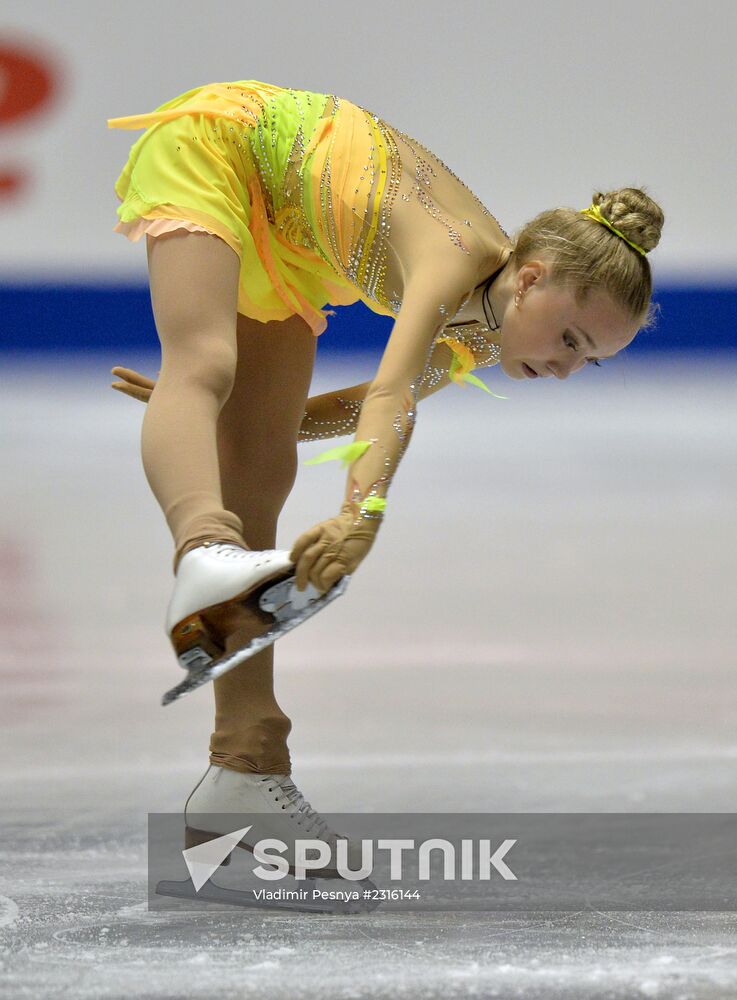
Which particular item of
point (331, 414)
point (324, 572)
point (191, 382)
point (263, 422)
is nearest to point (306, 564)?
point (324, 572)

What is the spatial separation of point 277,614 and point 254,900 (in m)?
0.45

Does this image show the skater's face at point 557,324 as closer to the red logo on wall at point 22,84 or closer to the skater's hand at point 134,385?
the skater's hand at point 134,385

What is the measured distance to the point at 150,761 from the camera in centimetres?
221

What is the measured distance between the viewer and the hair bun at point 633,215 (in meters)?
1.73

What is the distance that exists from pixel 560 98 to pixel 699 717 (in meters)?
3.65

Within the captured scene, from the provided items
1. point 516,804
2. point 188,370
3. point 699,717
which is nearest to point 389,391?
point 188,370

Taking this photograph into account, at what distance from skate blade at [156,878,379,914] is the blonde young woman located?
130 mm

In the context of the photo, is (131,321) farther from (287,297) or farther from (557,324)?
(557,324)

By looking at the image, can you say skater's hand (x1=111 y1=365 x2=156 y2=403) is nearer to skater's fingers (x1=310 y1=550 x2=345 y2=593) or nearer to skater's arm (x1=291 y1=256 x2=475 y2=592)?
skater's arm (x1=291 y1=256 x2=475 y2=592)

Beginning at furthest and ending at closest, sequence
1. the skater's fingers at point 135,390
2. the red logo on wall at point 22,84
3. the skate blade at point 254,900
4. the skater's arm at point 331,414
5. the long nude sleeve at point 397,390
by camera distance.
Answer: the red logo on wall at point 22,84
the skater's arm at point 331,414
the skater's fingers at point 135,390
the skate blade at point 254,900
the long nude sleeve at point 397,390

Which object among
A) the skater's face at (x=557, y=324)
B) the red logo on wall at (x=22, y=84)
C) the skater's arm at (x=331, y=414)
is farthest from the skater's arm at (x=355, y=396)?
the red logo on wall at (x=22, y=84)

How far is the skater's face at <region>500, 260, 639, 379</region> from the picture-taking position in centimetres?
171

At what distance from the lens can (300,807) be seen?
5.98 feet

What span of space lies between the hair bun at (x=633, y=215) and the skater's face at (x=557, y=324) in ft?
0.32
